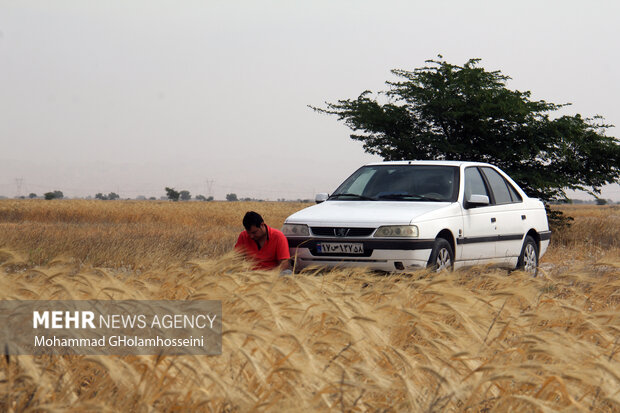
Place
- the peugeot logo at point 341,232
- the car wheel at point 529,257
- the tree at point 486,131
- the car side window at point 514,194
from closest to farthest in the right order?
the peugeot logo at point 341,232 → the car wheel at point 529,257 → the car side window at point 514,194 → the tree at point 486,131

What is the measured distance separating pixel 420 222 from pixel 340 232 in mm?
938

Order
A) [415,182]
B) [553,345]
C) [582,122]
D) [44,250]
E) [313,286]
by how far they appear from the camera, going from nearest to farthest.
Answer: [553,345]
[313,286]
[415,182]
[44,250]
[582,122]

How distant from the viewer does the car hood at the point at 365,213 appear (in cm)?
812

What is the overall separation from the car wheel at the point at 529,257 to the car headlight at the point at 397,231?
9.06 feet

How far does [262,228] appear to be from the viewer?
25.9 feet

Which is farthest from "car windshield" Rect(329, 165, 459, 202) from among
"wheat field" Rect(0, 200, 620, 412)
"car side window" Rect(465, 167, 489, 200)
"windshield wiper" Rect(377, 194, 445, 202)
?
"wheat field" Rect(0, 200, 620, 412)

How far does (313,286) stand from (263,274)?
1.33 ft

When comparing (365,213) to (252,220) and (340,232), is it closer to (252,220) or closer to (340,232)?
(340,232)

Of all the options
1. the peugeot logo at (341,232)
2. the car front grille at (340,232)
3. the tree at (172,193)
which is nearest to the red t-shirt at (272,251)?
the car front grille at (340,232)

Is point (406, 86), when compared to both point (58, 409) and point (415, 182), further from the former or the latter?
point (58, 409)

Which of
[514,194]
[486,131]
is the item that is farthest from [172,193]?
[514,194]

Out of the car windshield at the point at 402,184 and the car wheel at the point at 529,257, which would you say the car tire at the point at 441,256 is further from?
the car wheel at the point at 529,257

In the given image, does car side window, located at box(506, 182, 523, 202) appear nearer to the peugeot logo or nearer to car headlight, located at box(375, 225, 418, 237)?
car headlight, located at box(375, 225, 418, 237)

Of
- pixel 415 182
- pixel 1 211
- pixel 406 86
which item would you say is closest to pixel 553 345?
pixel 415 182
